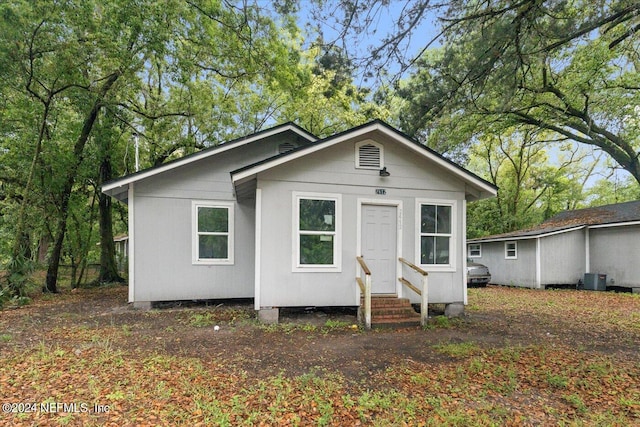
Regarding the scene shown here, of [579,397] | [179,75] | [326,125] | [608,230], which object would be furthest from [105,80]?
[608,230]

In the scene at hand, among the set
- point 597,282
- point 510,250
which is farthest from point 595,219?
point 510,250

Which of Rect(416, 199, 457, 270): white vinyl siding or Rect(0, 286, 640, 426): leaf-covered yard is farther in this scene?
Rect(416, 199, 457, 270): white vinyl siding

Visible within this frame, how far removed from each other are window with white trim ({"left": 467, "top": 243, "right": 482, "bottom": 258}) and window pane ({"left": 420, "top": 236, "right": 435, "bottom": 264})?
1202cm

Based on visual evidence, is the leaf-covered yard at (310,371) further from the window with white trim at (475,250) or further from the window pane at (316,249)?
the window with white trim at (475,250)

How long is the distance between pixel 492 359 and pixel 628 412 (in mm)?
1552

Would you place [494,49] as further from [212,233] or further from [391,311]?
[212,233]

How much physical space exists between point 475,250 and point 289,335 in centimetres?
1521

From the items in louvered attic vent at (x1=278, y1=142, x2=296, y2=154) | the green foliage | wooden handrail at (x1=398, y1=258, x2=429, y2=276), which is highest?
the green foliage

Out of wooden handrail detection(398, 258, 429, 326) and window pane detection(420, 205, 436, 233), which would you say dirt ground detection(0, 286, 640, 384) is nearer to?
wooden handrail detection(398, 258, 429, 326)

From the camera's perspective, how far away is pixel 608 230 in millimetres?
13578

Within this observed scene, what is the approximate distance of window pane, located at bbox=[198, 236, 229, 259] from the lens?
8.27m

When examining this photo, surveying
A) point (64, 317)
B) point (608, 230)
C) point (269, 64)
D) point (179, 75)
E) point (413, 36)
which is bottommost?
point (64, 317)

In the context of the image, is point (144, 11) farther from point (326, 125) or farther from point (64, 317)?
point (326, 125)

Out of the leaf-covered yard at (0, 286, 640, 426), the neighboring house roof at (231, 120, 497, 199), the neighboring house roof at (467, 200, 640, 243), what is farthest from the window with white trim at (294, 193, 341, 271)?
the neighboring house roof at (467, 200, 640, 243)
